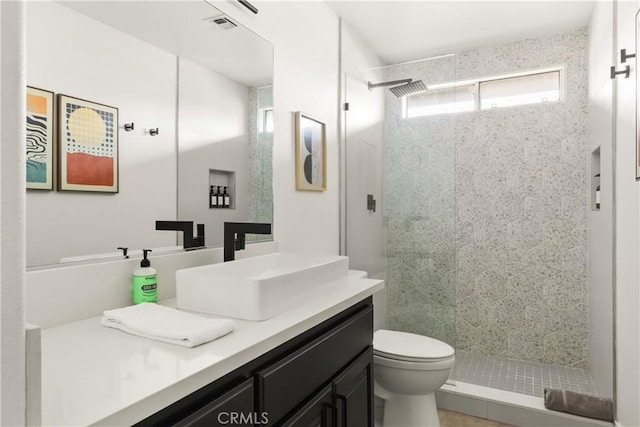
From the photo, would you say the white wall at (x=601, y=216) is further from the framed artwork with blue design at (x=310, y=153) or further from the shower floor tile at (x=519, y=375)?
the framed artwork with blue design at (x=310, y=153)

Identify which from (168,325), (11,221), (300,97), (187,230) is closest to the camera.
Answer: (11,221)

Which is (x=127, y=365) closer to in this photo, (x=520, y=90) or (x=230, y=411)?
(x=230, y=411)

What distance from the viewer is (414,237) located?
279 centimetres

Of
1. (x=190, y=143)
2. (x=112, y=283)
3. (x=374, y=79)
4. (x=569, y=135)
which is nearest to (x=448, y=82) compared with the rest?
(x=374, y=79)

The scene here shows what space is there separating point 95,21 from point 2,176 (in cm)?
94

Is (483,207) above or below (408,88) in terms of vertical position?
below

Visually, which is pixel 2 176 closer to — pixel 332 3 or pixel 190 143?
pixel 190 143

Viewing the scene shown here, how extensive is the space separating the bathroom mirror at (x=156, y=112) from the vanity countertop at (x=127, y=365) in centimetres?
30

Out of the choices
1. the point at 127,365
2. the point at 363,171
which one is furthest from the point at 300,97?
the point at 127,365

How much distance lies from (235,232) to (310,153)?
0.93m

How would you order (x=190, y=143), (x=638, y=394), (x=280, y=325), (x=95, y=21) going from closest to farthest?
(x=280, y=325), (x=95, y=21), (x=190, y=143), (x=638, y=394)

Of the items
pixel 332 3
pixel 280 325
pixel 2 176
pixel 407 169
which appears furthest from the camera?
pixel 407 169

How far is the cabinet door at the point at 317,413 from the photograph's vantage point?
1064 millimetres

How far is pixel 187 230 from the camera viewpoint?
1531 millimetres
